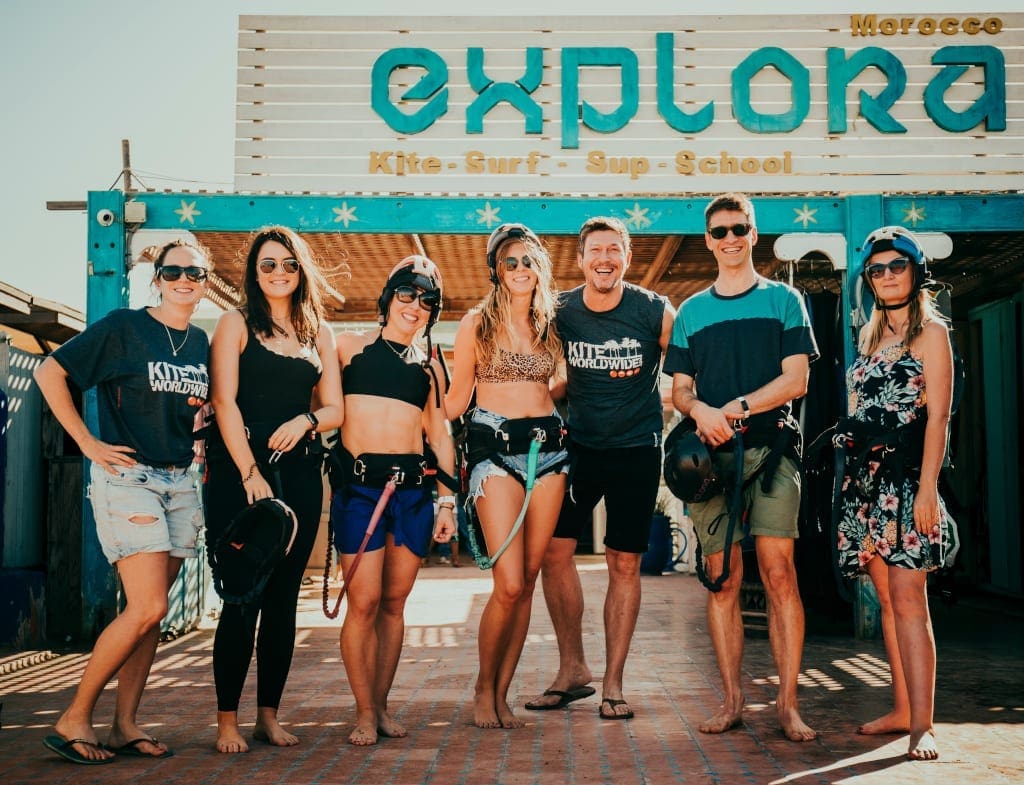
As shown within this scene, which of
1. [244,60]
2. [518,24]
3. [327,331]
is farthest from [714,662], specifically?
[244,60]

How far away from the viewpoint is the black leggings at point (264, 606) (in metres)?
4.27

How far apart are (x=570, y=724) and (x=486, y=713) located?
1.23 ft

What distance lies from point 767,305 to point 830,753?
183 centimetres

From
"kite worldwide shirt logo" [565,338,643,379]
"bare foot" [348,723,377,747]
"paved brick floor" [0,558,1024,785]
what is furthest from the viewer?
"kite worldwide shirt logo" [565,338,643,379]

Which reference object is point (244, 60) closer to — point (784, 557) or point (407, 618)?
point (407, 618)

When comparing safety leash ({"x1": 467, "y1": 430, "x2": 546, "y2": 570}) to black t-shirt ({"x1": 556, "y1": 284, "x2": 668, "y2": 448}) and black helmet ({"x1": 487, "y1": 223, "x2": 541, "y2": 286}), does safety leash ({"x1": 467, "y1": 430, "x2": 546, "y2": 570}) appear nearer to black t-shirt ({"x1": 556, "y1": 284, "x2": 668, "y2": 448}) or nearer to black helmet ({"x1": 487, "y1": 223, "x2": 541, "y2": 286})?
black t-shirt ({"x1": 556, "y1": 284, "x2": 668, "y2": 448})

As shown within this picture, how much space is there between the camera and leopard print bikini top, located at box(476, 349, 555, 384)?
190 inches

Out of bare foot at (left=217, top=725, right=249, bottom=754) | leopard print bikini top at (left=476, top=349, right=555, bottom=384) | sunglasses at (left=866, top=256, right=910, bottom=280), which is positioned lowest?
bare foot at (left=217, top=725, right=249, bottom=754)

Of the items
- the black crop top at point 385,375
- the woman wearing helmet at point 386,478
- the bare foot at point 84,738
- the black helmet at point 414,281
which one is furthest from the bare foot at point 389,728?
the black helmet at point 414,281

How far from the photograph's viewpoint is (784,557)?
4.50 metres

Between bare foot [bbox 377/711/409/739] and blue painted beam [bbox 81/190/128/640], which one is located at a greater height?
blue painted beam [bbox 81/190/128/640]

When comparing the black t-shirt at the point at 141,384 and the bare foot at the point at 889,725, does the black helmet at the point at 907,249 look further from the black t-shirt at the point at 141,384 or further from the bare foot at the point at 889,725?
the black t-shirt at the point at 141,384

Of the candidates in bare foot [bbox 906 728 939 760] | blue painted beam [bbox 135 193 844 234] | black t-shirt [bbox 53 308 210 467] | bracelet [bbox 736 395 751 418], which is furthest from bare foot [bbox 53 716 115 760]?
blue painted beam [bbox 135 193 844 234]

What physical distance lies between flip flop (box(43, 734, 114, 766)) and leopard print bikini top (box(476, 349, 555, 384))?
215 centimetres
